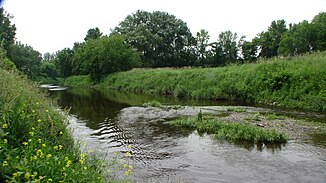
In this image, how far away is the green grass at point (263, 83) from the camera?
62.5 feet

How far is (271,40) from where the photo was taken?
71.2 metres

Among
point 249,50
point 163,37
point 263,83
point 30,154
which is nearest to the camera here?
point 30,154

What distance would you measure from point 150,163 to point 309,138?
6375 mm

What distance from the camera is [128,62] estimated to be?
5288 cm

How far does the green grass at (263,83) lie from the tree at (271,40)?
43.8m

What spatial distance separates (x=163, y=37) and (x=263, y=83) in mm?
50400

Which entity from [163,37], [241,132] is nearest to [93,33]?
[163,37]

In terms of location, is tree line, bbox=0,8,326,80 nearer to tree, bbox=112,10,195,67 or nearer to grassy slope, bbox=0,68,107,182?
tree, bbox=112,10,195,67

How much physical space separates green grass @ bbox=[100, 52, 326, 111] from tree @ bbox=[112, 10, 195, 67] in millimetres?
34953

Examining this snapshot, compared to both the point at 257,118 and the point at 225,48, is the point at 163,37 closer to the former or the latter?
the point at 225,48

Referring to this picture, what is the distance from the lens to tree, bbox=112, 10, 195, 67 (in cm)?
6819

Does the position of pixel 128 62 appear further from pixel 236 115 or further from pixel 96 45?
pixel 236 115

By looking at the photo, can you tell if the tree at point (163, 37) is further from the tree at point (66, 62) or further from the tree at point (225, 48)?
the tree at point (66, 62)

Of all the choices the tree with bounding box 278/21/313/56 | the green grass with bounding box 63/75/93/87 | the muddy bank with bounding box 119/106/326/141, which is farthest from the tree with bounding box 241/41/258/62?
the muddy bank with bounding box 119/106/326/141
